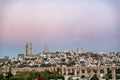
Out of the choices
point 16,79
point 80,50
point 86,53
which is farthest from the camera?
point 80,50

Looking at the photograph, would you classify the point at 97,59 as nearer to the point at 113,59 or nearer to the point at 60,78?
the point at 113,59

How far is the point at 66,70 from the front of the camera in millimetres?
66312

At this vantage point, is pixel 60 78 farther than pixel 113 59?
No

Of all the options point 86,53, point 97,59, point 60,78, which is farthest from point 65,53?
point 60,78

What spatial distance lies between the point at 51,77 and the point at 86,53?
241 feet

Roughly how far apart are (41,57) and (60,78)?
214 ft

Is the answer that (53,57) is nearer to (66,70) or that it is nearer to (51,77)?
(66,70)

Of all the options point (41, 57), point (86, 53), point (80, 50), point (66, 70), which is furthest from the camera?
point (80, 50)

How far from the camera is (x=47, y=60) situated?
10188 cm

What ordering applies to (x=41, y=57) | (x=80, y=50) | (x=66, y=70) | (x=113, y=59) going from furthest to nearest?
(x=80, y=50) → (x=41, y=57) → (x=113, y=59) → (x=66, y=70)

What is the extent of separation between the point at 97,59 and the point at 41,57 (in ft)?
45.3

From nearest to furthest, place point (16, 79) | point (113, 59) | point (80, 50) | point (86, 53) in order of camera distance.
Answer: point (16, 79) → point (113, 59) → point (86, 53) → point (80, 50)

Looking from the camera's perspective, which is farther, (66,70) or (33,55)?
(33,55)

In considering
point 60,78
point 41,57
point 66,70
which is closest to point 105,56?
point 41,57
